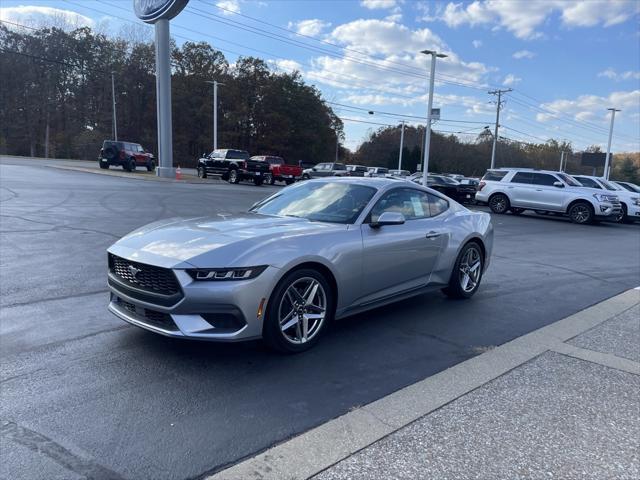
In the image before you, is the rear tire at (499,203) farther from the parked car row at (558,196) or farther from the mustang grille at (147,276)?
the mustang grille at (147,276)

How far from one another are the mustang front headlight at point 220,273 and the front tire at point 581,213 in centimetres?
1898

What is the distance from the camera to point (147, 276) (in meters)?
3.75

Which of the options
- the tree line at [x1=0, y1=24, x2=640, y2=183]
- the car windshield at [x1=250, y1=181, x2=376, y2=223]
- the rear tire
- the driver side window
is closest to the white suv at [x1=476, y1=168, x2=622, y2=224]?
the rear tire

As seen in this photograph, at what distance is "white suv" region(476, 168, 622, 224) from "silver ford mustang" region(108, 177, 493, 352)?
15.9m

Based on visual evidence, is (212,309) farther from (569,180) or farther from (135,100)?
(135,100)

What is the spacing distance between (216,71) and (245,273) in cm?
6948

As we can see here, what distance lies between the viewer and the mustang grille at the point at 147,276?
3.60 metres

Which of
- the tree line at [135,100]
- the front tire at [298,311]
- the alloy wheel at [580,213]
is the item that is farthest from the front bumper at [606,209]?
the tree line at [135,100]

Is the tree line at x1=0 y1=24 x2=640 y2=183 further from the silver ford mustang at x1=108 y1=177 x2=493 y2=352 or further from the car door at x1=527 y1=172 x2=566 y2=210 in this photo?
the silver ford mustang at x1=108 y1=177 x2=493 y2=352

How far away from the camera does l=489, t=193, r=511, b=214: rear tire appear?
21.2m

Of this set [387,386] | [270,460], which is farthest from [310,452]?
[387,386]

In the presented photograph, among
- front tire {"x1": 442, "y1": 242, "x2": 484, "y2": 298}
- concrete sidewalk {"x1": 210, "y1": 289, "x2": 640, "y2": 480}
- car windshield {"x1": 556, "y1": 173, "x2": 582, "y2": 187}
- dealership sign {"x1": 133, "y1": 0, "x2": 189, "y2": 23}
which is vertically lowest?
concrete sidewalk {"x1": 210, "y1": 289, "x2": 640, "y2": 480}

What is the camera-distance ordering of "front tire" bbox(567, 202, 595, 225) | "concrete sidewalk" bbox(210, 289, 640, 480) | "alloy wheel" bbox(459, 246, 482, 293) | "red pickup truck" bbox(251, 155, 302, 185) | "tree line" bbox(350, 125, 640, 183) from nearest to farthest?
1. "concrete sidewalk" bbox(210, 289, 640, 480)
2. "alloy wheel" bbox(459, 246, 482, 293)
3. "front tire" bbox(567, 202, 595, 225)
4. "red pickup truck" bbox(251, 155, 302, 185)
5. "tree line" bbox(350, 125, 640, 183)

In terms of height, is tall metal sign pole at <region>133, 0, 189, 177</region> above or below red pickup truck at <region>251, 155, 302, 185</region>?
above
